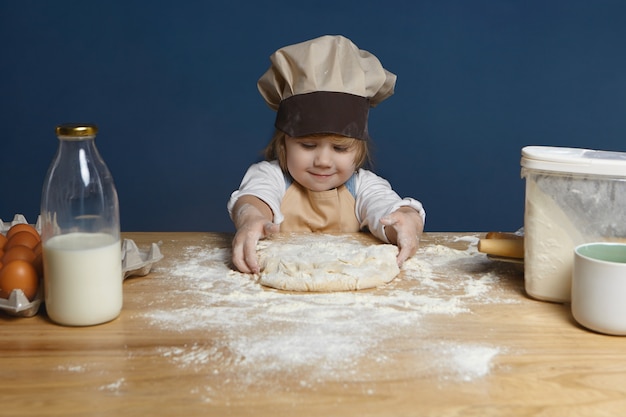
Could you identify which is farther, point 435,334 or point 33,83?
point 33,83

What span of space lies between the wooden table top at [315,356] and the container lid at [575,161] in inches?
8.8

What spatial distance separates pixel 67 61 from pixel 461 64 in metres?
1.62

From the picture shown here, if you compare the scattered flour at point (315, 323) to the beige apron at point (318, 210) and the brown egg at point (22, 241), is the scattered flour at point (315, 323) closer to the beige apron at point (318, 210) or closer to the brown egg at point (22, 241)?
the brown egg at point (22, 241)

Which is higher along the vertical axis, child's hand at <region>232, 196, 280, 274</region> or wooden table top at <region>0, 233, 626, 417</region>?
child's hand at <region>232, 196, 280, 274</region>

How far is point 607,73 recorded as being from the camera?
306 cm

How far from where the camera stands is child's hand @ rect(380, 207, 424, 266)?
143 cm

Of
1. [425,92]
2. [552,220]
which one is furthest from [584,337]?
[425,92]

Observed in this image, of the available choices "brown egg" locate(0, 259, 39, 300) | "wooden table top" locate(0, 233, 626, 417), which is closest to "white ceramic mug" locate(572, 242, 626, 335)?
"wooden table top" locate(0, 233, 626, 417)

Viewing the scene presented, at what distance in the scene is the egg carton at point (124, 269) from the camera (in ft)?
3.50

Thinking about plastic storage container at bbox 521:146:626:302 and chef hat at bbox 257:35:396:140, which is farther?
chef hat at bbox 257:35:396:140

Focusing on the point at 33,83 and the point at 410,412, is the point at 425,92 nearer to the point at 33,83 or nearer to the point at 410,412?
the point at 33,83

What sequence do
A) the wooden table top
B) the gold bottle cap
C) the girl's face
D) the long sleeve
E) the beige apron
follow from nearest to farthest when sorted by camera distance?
the wooden table top
the gold bottle cap
the long sleeve
the girl's face
the beige apron

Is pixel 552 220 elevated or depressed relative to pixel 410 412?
elevated

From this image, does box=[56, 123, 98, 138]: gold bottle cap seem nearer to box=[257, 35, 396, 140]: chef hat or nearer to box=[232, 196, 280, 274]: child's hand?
box=[232, 196, 280, 274]: child's hand
